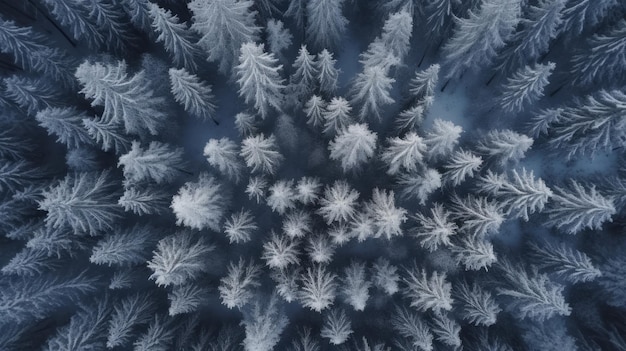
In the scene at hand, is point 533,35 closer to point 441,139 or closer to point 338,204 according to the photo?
point 441,139

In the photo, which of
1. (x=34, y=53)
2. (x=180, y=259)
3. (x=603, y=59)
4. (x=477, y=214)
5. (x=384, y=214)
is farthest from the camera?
(x=603, y=59)

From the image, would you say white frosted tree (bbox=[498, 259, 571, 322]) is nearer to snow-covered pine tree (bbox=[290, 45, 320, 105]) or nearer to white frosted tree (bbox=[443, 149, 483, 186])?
white frosted tree (bbox=[443, 149, 483, 186])

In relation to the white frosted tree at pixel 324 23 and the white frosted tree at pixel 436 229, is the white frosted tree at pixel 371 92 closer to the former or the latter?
the white frosted tree at pixel 324 23

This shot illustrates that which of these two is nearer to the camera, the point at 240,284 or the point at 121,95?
the point at 121,95

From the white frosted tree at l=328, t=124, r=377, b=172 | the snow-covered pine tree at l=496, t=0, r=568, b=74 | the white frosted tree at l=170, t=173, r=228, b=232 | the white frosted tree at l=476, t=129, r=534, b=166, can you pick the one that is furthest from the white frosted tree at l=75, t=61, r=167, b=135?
the snow-covered pine tree at l=496, t=0, r=568, b=74

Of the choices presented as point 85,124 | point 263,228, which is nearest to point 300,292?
point 263,228

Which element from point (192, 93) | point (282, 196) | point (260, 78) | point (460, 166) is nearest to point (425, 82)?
point (460, 166)
